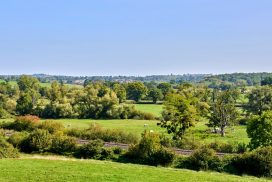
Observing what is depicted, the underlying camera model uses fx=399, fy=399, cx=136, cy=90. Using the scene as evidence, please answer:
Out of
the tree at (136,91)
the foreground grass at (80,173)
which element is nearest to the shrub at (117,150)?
the foreground grass at (80,173)

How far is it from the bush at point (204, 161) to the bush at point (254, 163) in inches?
60.8

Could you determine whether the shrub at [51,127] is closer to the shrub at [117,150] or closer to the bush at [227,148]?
the shrub at [117,150]

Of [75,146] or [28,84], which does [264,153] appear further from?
[28,84]

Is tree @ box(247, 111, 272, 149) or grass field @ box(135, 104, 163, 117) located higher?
tree @ box(247, 111, 272, 149)

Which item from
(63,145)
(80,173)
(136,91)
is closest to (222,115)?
(63,145)

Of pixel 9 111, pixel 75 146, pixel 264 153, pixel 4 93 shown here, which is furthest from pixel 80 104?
pixel 264 153

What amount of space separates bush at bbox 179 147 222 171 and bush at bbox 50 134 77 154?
49.9ft

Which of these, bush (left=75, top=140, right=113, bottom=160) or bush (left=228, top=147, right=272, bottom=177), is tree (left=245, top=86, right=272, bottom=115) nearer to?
bush (left=228, top=147, right=272, bottom=177)

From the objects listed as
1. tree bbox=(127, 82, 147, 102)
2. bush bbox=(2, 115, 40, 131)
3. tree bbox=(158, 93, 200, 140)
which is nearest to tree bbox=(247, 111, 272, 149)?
tree bbox=(158, 93, 200, 140)

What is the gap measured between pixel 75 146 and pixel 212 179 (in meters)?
21.8

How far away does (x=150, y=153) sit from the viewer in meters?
45.2

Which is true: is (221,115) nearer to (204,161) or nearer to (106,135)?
(106,135)

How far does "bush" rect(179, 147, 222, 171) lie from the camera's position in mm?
42281

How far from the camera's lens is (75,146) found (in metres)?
50.2
